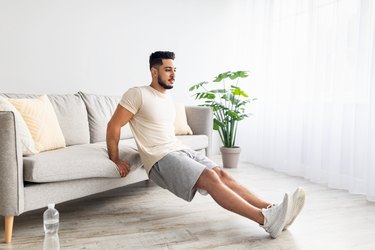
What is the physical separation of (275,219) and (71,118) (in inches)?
68.1

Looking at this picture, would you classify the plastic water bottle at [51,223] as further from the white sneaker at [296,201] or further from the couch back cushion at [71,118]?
the white sneaker at [296,201]

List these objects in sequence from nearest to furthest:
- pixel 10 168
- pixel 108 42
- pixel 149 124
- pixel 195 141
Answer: pixel 10 168, pixel 149 124, pixel 195 141, pixel 108 42

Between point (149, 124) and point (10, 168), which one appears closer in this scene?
point (10, 168)

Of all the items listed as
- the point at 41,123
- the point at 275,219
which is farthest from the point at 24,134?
the point at 275,219

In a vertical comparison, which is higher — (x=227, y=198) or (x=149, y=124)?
(x=149, y=124)

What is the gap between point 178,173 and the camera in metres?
1.93

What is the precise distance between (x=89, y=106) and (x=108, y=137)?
36.6 inches

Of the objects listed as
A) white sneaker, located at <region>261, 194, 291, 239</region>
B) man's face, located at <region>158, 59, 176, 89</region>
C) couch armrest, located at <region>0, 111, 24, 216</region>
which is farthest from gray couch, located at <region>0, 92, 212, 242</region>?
white sneaker, located at <region>261, 194, 291, 239</region>

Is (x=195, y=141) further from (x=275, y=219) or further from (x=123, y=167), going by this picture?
(x=275, y=219)

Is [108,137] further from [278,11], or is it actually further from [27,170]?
[278,11]

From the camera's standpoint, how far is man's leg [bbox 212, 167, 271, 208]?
191 cm

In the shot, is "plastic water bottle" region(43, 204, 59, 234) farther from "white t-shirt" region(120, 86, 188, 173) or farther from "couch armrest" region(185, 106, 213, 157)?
"couch armrest" region(185, 106, 213, 157)

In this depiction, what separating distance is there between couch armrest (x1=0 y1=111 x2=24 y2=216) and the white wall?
1638 millimetres

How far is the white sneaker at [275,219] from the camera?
5.71 feet
